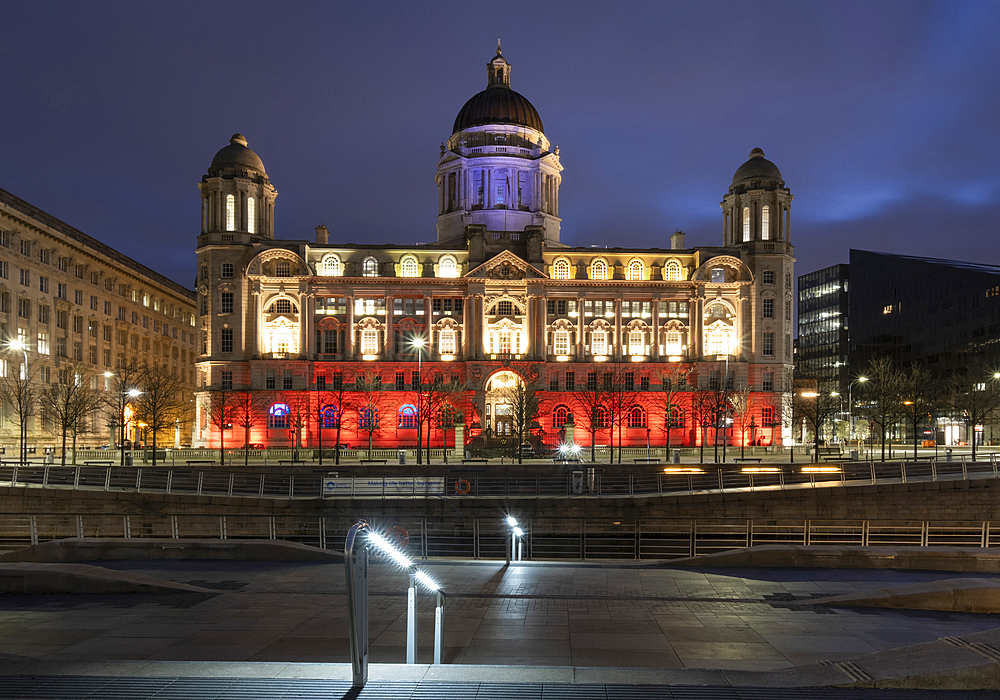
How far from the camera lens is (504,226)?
101812 millimetres

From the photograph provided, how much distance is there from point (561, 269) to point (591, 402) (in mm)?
18459

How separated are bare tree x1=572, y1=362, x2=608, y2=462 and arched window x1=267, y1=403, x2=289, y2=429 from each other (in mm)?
31473

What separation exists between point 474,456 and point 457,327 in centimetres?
2615

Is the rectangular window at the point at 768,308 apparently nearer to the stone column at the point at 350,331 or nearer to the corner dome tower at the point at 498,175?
the corner dome tower at the point at 498,175

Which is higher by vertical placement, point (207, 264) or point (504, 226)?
point (504, 226)

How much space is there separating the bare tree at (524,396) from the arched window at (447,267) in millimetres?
13855

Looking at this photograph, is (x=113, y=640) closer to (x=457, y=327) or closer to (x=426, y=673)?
(x=426, y=673)

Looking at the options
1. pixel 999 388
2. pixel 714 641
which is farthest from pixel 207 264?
pixel 999 388

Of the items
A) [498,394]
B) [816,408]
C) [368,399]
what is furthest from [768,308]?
[368,399]

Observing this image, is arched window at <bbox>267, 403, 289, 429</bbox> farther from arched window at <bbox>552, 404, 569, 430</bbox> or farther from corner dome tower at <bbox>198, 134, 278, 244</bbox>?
arched window at <bbox>552, 404, 569, 430</bbox>

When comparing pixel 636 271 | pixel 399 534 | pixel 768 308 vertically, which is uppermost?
pixel 636 271

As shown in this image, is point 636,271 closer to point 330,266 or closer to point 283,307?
point 330,266

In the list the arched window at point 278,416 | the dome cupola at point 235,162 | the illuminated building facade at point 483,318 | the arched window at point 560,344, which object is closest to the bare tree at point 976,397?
the illuminated building facade at point 483,318

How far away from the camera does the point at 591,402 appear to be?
78.9 metres
